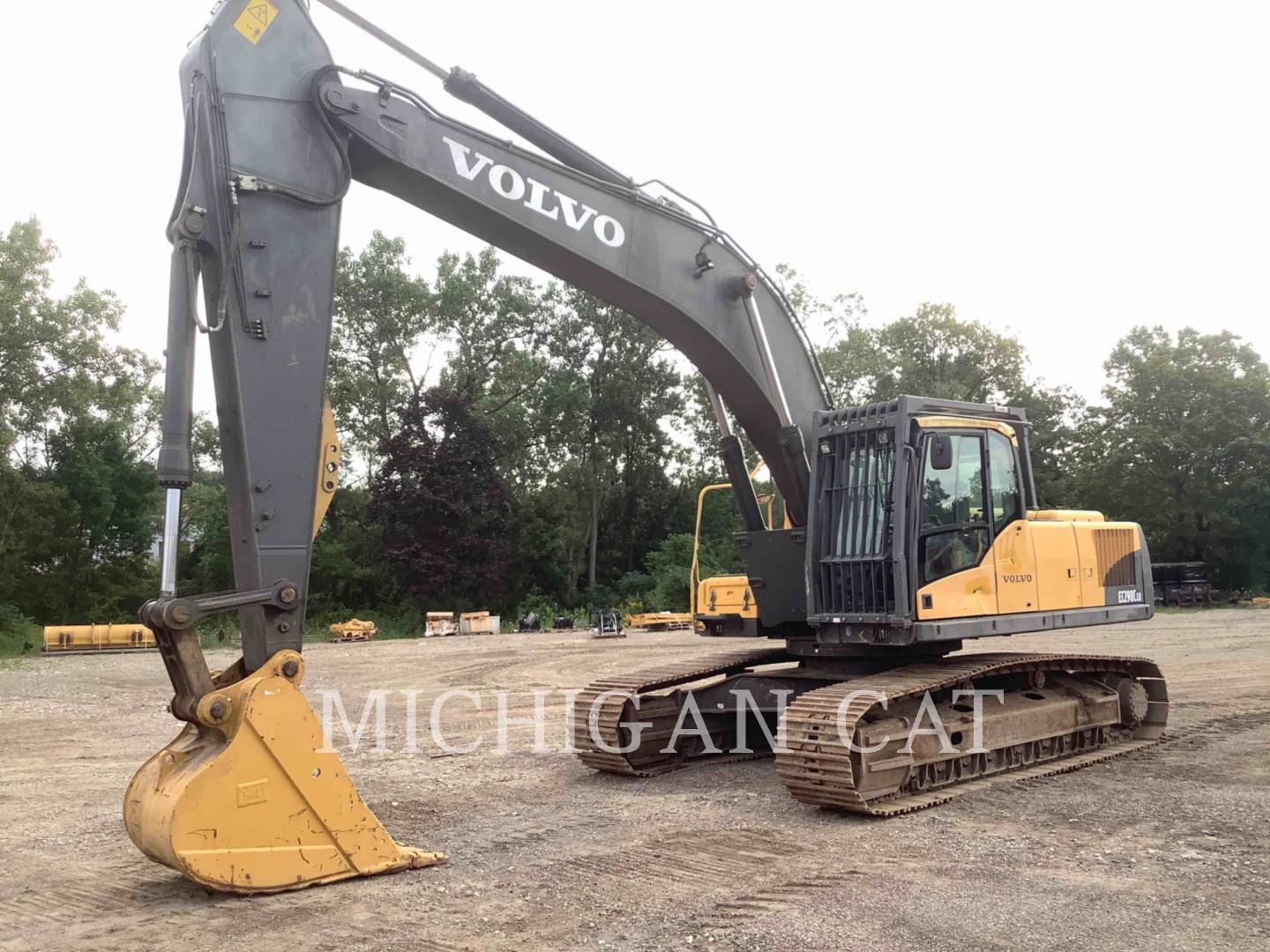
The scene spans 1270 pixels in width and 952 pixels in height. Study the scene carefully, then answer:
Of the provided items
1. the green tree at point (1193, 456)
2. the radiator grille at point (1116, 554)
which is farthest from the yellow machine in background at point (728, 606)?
the green tree at point (1193, 456)

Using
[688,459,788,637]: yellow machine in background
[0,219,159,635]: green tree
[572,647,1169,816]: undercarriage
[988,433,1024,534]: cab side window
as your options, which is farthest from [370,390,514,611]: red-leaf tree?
[988,433,1024,534]: cab side window

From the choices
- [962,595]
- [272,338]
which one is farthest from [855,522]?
[272,338]

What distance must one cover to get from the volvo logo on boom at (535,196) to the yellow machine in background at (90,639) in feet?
66.9

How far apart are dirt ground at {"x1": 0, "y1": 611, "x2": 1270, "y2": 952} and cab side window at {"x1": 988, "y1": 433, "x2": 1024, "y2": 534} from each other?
2.04m

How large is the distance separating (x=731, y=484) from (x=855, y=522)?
1488mm

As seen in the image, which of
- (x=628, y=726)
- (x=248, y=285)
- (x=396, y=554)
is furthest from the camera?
(x=396, y=554)

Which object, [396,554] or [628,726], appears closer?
[628,726]

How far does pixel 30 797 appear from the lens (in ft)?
26.7

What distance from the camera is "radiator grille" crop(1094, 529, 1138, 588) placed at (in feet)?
29.8

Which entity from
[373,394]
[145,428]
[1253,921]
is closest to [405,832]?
[1253,921]

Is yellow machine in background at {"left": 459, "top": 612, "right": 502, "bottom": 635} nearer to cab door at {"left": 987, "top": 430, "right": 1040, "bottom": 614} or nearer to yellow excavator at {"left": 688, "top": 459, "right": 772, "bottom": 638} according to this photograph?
yellow excavator at {"left": 688, "top": 459, "right": 772, "bottom": 638}

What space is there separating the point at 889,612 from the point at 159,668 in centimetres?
1701

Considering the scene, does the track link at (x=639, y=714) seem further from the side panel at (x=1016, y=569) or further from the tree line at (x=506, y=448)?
the tree line at (x=506, y=448)

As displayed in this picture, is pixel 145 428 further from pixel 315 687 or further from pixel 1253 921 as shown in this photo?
pixel 1253 921
